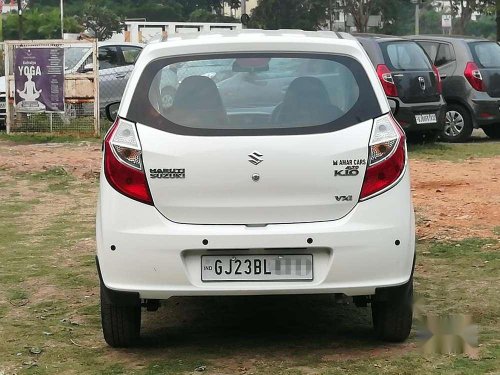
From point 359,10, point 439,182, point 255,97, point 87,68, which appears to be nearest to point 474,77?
point 439,182

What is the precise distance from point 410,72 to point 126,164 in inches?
430

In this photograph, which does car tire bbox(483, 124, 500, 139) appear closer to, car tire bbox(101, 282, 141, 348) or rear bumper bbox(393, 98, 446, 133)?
rear bumper bbox(393, 98, 446, 133)

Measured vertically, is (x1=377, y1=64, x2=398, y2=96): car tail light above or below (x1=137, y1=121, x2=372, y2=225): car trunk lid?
below

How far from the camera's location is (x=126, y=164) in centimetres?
558

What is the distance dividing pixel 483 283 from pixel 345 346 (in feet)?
5.85

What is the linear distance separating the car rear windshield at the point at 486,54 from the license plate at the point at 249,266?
12510mm

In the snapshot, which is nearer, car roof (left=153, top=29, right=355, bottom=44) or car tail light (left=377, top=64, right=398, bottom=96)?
car roof (left=153, top=29, right=355, bottom=44)

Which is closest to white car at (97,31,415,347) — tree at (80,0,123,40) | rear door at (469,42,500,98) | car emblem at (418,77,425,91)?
car emblem at (418,77,425,91)

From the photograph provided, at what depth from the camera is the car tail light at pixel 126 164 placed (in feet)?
18.2

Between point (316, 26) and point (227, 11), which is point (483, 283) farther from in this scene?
point (227, 11)

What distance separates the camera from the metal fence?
60.2ft

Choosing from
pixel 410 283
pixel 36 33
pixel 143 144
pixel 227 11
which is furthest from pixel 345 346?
pixel 227 11

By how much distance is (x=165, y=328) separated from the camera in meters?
6.57

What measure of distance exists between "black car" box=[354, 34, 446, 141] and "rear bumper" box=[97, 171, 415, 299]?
10.2 metres
